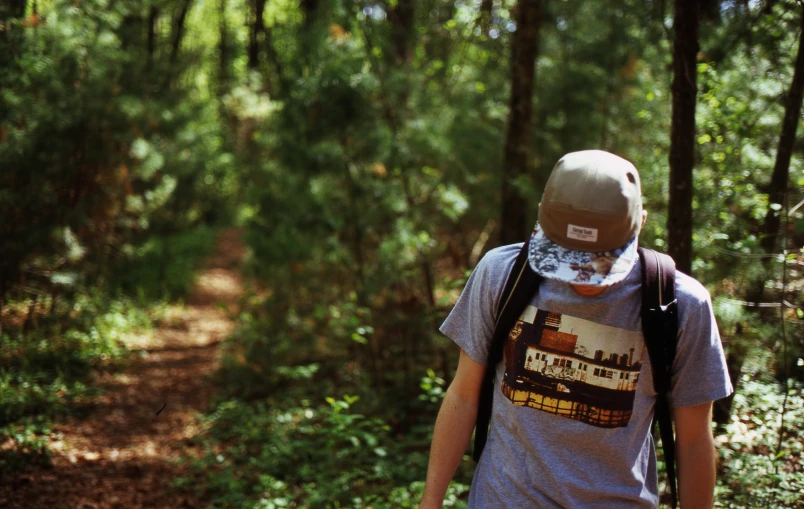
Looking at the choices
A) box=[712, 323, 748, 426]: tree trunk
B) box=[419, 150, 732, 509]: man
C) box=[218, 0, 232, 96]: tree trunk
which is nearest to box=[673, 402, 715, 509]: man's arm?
box=[419, 150, 732, 509]: man

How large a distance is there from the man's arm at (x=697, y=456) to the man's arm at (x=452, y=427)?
61cm

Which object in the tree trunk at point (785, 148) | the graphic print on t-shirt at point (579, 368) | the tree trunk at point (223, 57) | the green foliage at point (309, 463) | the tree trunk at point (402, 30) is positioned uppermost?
the tree trunk at point (223, 57)

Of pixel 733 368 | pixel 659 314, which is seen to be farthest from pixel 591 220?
pixel 733 368

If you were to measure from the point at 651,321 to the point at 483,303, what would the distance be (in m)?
0.49

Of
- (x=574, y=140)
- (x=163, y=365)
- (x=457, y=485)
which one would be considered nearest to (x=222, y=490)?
(x=457, y=485)

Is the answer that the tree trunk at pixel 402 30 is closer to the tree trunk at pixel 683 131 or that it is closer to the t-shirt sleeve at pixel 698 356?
the tree trunk at pixel 683 131

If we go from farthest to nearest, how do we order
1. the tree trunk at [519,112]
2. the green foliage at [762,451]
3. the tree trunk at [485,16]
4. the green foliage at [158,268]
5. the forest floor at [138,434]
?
the green foliage at [158,268]
the tree trunk at [485,16]
the tree trunk at [519,112]
the forest floor at [138,434]
the green foliage at [762,451]

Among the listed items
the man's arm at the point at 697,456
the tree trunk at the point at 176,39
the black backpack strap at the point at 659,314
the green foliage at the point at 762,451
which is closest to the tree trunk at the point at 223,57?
the tree trunk at the point at 176,39

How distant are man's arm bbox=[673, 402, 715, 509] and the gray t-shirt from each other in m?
0.05

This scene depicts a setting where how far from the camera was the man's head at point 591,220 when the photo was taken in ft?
5.32

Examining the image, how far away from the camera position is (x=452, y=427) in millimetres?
1944

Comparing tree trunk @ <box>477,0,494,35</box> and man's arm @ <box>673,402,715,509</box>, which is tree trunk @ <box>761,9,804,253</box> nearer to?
man's arm @ <box>673,402,715,509</box>

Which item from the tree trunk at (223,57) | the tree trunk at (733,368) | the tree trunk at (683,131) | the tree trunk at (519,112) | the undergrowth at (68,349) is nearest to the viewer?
the tree trunk at (683,131)

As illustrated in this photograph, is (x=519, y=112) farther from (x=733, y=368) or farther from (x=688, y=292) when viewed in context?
(x=688, y=292)
